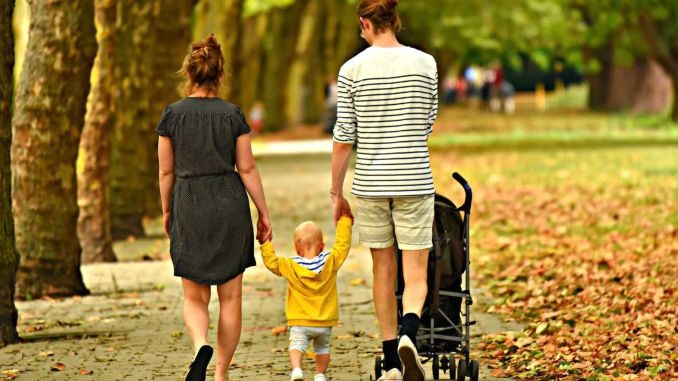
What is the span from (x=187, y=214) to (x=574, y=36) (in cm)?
5835

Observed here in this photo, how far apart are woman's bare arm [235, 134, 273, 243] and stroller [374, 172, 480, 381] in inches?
28.2

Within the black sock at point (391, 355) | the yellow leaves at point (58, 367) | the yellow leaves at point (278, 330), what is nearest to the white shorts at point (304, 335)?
the black sock at point (391, 355)

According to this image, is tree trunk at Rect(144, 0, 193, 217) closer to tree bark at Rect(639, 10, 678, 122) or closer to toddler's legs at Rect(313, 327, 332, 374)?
toddler's legs at Rect(313, 327, 332, 374)

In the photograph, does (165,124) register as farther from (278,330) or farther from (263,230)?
(278,330)

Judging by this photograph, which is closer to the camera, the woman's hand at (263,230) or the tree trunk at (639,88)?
the woman's hand at (263,230)

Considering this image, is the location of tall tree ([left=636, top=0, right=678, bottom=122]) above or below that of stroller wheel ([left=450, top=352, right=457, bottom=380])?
above

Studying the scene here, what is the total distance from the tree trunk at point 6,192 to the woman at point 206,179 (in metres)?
2.75

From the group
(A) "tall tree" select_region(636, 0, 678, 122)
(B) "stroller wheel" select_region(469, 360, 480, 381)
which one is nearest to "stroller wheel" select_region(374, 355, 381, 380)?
(B) "stroller wheel" select_region(469, 360, 480, 381)

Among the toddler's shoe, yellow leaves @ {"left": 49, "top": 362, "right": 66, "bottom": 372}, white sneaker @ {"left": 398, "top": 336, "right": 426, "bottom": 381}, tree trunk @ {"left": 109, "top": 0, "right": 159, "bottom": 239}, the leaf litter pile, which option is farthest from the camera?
tree trunk @ {"left": 109, "top": 0, "right": 159, "bottom": 239}

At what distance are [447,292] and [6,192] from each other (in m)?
3.69

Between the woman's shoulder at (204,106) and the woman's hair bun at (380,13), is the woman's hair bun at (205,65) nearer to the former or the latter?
the woman's shoulder at (204,106)

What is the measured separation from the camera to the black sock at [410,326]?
8.11 meters

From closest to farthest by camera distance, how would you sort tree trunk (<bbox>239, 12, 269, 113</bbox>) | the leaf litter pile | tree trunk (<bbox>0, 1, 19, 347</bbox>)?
1. the leaf litter pile
2. tree trunk (<bbox>0, 1, 19, 347</bbox>)
3. tree trunk (<bbox>239, 12, 269, 113</bbox>)

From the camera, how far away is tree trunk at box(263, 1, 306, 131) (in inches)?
1987
